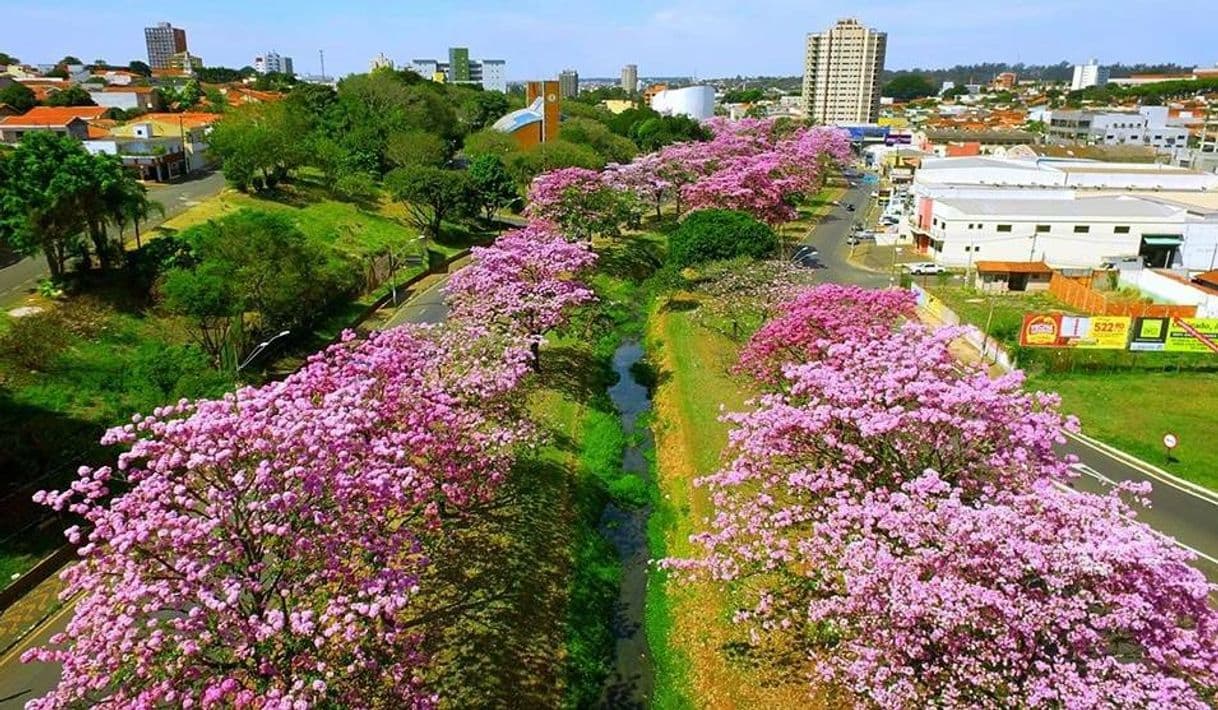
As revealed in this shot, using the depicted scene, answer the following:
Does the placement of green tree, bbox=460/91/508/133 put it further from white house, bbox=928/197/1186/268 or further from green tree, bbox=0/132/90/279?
green tree, bbox=0/132/90/279

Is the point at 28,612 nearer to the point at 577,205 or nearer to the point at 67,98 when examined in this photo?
the point at 577,205

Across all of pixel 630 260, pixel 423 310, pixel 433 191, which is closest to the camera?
pixel 423 310

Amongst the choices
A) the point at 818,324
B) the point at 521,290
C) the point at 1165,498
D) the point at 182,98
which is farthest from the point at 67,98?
the point at 1165,498

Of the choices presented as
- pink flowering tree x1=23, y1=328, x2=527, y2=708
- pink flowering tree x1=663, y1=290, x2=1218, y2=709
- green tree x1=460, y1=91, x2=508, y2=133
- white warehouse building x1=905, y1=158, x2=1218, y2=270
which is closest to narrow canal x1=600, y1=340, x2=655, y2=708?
pink flowering tree x1=663, y1=290, x2=1218, y2=709

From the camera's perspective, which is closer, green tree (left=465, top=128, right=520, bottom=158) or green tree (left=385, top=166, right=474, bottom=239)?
green tree (left=385, top=166, right=474, bottom=239)

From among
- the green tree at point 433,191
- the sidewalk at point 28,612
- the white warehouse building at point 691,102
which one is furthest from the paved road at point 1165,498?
the white warehouse building at point 691,102

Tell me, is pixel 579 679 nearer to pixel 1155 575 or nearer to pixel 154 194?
pixel 1155 575

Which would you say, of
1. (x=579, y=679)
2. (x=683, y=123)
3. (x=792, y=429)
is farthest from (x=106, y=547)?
(x=683, y=123)
